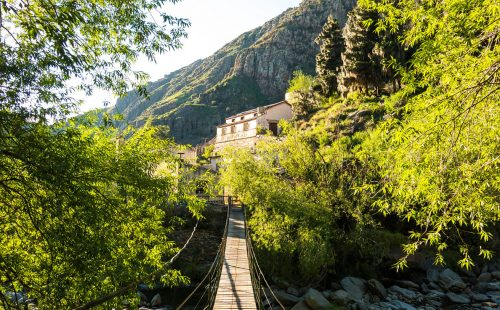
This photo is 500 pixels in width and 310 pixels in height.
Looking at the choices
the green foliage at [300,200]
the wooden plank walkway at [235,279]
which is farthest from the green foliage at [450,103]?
the green foliage at [300,200]

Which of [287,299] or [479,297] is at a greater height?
[287,299]

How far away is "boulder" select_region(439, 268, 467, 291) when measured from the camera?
53.0 ft

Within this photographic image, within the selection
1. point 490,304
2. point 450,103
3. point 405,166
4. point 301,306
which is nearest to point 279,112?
point 490,304

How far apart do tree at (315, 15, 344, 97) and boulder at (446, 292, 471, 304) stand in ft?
81.6

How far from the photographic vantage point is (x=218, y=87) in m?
99.4

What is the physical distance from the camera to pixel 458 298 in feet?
48.8

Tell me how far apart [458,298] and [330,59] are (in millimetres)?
27889

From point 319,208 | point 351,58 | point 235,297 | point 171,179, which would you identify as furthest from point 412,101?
point 351,58

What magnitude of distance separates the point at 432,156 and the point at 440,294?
46.8 ft

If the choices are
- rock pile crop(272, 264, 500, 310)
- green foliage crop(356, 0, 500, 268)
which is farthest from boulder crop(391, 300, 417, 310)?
green foliage crop(356, 0, 500, 268)

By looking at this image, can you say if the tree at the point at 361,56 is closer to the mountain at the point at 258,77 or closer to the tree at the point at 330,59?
the tree at the point at 330,59

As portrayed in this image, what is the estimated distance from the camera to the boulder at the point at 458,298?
1462 cm

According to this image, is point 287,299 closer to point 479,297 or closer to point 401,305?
point 401,305

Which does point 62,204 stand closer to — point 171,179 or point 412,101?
point 171,179
